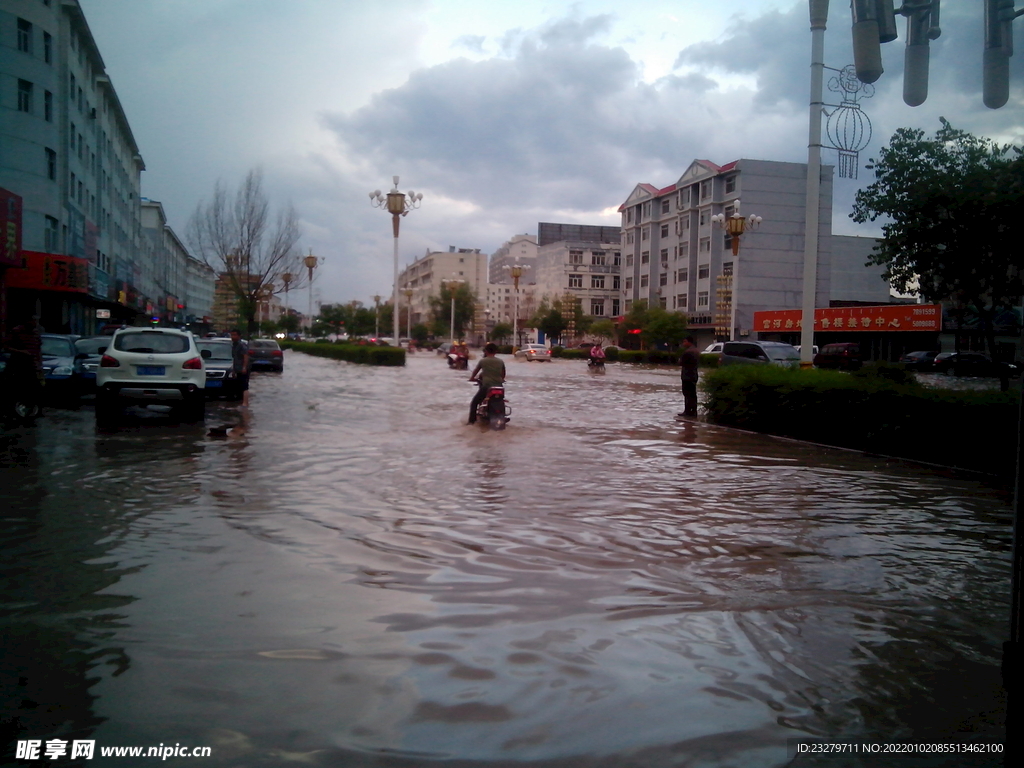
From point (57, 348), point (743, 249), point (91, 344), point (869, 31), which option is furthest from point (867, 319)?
point (869, 31)

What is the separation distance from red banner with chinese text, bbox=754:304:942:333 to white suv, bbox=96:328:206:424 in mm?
37433

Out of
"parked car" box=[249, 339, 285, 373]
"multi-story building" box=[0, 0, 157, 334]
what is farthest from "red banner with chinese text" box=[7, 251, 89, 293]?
"parked car" box=[249, 339, 285, 373]

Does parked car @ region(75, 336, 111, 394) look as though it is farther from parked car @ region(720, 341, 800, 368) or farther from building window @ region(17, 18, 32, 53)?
parked car @ region(720, 341, 800, 368)

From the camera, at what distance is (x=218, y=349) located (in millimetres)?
21844

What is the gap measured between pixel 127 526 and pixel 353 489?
2.68 metres

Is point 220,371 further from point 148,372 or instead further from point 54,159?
point 54,159

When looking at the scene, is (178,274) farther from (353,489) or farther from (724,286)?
(353,489)

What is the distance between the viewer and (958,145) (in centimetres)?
1445

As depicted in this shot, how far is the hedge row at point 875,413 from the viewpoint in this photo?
11.1m

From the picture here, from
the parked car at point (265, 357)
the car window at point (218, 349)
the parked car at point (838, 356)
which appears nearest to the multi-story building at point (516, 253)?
the parked car at point (838, 356)

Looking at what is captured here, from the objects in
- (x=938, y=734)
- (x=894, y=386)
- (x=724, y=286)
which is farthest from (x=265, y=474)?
(x=724, y=286)

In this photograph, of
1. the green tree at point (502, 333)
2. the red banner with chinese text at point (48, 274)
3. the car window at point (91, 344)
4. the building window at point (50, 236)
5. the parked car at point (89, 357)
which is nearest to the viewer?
the parked car at point (89, 357)

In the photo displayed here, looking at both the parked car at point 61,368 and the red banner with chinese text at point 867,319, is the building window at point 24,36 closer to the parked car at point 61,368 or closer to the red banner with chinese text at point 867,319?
the parked car at point 61,368

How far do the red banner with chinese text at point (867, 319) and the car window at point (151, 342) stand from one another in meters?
37.4
